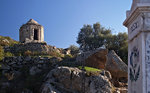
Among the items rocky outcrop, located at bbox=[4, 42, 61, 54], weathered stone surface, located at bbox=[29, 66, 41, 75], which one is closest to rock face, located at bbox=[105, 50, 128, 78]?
weathered stone surface, located at bbox=[29, 66, 41, 75]

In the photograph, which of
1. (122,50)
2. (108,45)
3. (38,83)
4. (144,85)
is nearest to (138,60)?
(144,85)

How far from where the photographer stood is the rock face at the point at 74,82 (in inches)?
445

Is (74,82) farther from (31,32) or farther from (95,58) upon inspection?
(31,32)

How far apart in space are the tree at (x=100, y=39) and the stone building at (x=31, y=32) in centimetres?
646

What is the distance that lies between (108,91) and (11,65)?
7.42 meters

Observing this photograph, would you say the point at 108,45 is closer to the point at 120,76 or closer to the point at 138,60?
the point at 120,76

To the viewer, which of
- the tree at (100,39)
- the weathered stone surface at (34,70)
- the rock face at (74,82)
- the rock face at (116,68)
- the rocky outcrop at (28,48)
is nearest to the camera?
the rock face at (74,82)

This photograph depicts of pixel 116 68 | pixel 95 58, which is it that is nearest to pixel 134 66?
pixel 95 58

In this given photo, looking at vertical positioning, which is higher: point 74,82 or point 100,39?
point 100,39

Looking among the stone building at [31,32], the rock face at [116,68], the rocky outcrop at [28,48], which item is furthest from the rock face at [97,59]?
the stone building at [31,32]

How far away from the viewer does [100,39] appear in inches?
1195

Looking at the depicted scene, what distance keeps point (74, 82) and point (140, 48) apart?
27.5 ft

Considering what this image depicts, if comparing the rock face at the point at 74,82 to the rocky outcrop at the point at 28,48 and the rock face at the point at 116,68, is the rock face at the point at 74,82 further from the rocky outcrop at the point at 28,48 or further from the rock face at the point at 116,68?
the rocky outcrop at the point at 28,48

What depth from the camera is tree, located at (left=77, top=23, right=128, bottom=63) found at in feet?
90.4
